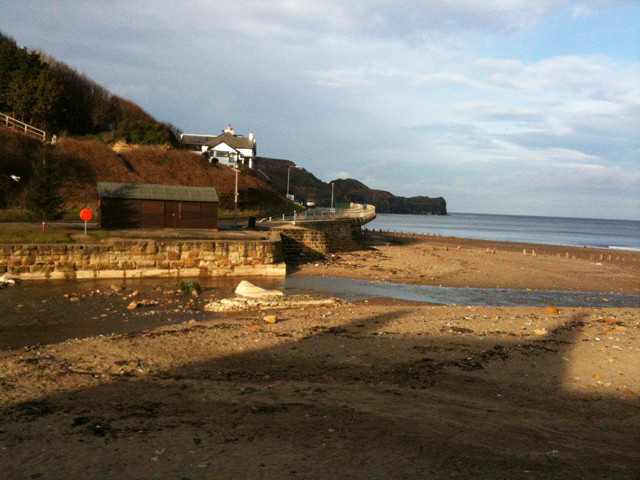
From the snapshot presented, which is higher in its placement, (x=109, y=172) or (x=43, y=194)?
(x=109, y=172)

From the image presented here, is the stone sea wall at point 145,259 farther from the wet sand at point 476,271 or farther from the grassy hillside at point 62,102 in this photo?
the grassy hillside at point 62,102

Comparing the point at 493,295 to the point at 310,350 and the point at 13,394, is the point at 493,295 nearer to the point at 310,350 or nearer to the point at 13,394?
the point at 310,350

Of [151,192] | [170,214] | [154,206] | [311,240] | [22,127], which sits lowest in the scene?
[311,240]

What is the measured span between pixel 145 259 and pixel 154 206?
6544mm

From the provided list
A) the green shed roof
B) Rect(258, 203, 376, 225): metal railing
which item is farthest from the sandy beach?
Rect(258, 203, 376, 225): metal railing

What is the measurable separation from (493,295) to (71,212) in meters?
31.5

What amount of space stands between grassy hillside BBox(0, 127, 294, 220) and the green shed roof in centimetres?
1025

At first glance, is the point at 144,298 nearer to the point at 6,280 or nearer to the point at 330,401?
the point at 6,280

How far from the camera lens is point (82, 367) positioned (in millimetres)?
9016

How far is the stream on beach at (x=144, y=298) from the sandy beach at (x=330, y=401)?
2209 millimetres

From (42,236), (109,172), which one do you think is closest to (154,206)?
(42,236)

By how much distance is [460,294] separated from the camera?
22172 millimetres

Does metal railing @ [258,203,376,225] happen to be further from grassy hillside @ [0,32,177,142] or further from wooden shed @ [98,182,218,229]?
grassy hillside @ [0,32,177,142]

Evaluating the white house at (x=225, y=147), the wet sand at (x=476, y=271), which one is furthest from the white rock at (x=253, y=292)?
the white house at (x=225, y=147)
